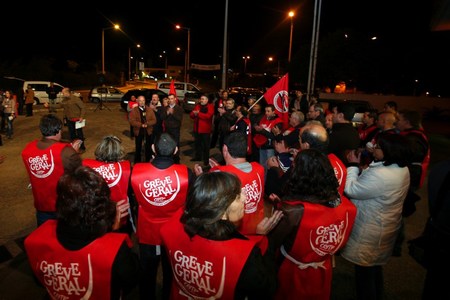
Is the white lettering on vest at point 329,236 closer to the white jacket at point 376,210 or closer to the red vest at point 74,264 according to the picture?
the white jacket at point 376,210

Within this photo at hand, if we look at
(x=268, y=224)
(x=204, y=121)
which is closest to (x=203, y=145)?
(x=204, y=121)

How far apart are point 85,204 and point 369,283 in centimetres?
272

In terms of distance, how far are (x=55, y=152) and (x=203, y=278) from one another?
2742mm

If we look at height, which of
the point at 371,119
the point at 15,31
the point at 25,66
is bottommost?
the point at 371,119

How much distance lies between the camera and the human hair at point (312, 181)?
8.57 feet

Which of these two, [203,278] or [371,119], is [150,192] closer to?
[203,278]

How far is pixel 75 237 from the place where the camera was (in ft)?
6.65

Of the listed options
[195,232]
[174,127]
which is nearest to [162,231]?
[195,232]

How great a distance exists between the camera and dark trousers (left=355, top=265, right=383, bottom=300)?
3293 millimetres

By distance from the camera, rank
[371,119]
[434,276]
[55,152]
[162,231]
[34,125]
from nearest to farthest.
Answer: [162,231] < [434,276] < [55,152] < [371,119] < [34,125]

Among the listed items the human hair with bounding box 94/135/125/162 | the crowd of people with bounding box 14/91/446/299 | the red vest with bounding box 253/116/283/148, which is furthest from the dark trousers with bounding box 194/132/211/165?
the human hair with bounding box 94/135/125/162

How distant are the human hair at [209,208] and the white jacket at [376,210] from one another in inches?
67.6

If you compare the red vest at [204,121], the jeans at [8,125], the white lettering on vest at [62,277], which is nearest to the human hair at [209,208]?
the white lettering on vest at [62,277]

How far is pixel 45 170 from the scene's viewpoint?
3.88 meters
